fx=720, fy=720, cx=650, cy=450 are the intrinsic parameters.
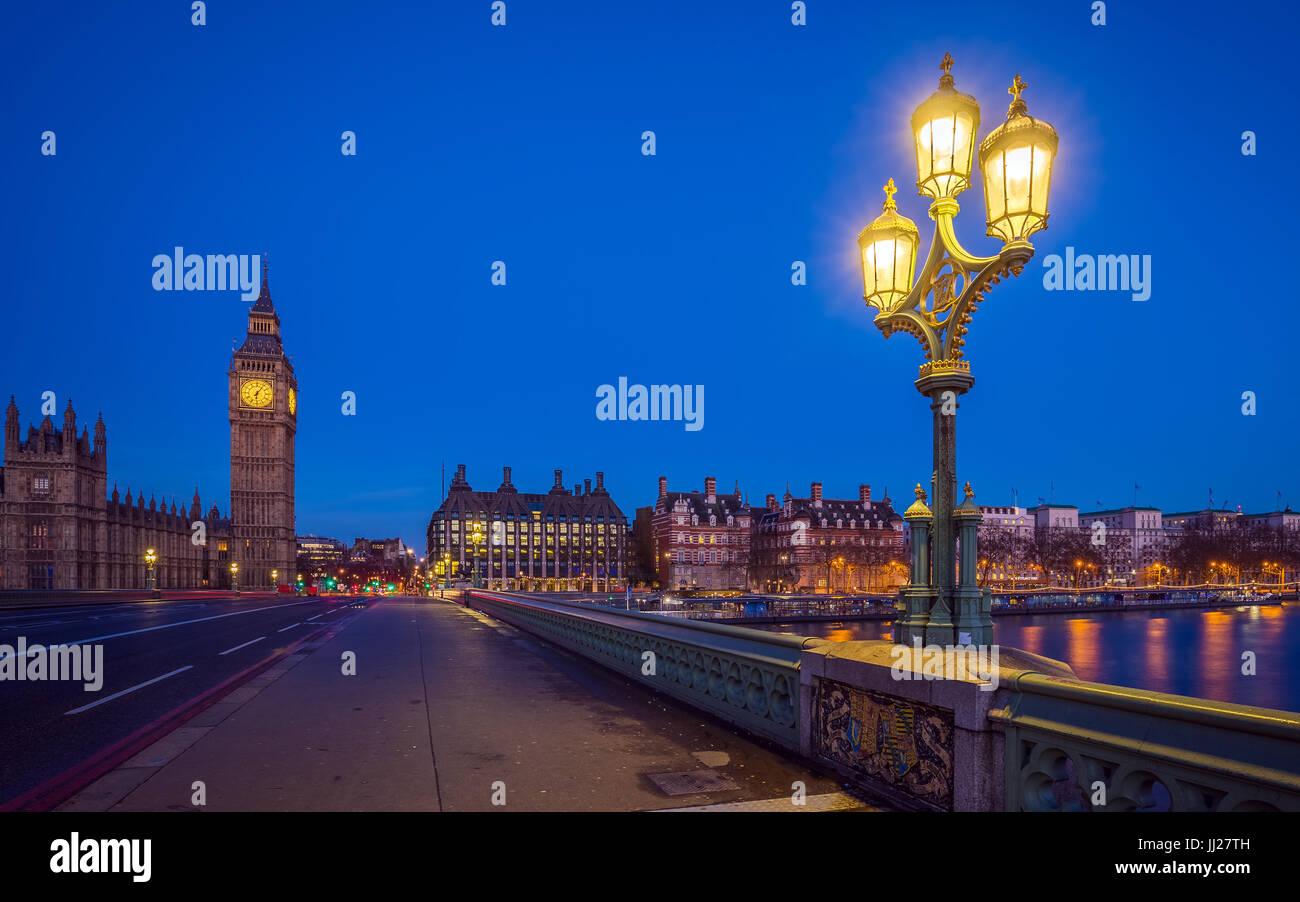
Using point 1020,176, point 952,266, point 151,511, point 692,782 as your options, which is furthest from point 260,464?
point 1020,176

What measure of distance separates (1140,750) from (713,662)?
19.7 ft

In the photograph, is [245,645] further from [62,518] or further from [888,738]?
[62,518]

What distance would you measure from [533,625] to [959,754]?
20.0 meters

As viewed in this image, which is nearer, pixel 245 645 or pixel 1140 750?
pixel 1140 750

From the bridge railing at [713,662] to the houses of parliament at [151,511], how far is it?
6200 centimetres

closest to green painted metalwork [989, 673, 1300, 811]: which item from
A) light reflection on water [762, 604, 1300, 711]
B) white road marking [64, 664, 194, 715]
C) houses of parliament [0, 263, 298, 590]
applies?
white road marking [64, 664, 194, 715]

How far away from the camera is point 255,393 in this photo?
408 feet

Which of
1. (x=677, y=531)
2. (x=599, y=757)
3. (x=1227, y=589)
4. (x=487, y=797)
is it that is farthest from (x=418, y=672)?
(x=1227, y=589)

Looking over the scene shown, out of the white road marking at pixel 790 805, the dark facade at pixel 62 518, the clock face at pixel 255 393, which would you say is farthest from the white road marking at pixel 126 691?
the clock face at pixel 255 393

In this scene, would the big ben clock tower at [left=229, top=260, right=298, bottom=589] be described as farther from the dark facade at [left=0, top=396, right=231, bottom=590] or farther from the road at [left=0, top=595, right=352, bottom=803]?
the road at [left=0, top=595, right=352, bottom=803]

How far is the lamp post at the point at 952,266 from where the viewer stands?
6.26 meters

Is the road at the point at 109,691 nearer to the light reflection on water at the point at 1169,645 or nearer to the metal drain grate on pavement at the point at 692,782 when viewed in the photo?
the metal drain grate on pavement at the point at 692,782

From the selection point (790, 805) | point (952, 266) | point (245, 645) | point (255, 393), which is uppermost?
point (255, 393)
